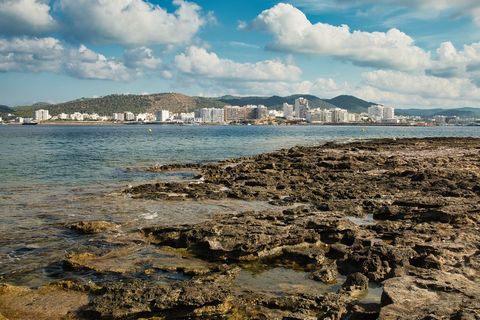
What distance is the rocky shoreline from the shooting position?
33.6 feet

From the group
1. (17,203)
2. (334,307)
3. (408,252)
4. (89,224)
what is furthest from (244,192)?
(334,307)

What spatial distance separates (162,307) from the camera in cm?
1042

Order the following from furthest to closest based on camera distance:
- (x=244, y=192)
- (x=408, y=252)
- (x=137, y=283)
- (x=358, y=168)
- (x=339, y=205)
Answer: (x=358, y=168), (x=244, y=192), (x=339, y=205), (x=408, y=252), (x=137, y=283)

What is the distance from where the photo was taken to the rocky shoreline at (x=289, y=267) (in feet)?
33.6

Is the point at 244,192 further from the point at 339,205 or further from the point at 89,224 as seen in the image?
the point at 89,224

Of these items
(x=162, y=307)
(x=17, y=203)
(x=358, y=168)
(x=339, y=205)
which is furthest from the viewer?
(x=358, y=168)

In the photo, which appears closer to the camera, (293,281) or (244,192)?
(293,281)

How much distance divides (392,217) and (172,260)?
11.1m

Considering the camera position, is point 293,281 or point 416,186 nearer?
point 293,281

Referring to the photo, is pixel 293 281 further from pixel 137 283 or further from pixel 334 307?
pixel 137 283

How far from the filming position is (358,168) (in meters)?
38.4

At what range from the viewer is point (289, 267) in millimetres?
14148

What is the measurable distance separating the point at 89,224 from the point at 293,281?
32.3 ft

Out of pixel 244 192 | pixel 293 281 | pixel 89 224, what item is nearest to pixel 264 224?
pixel 293 281
